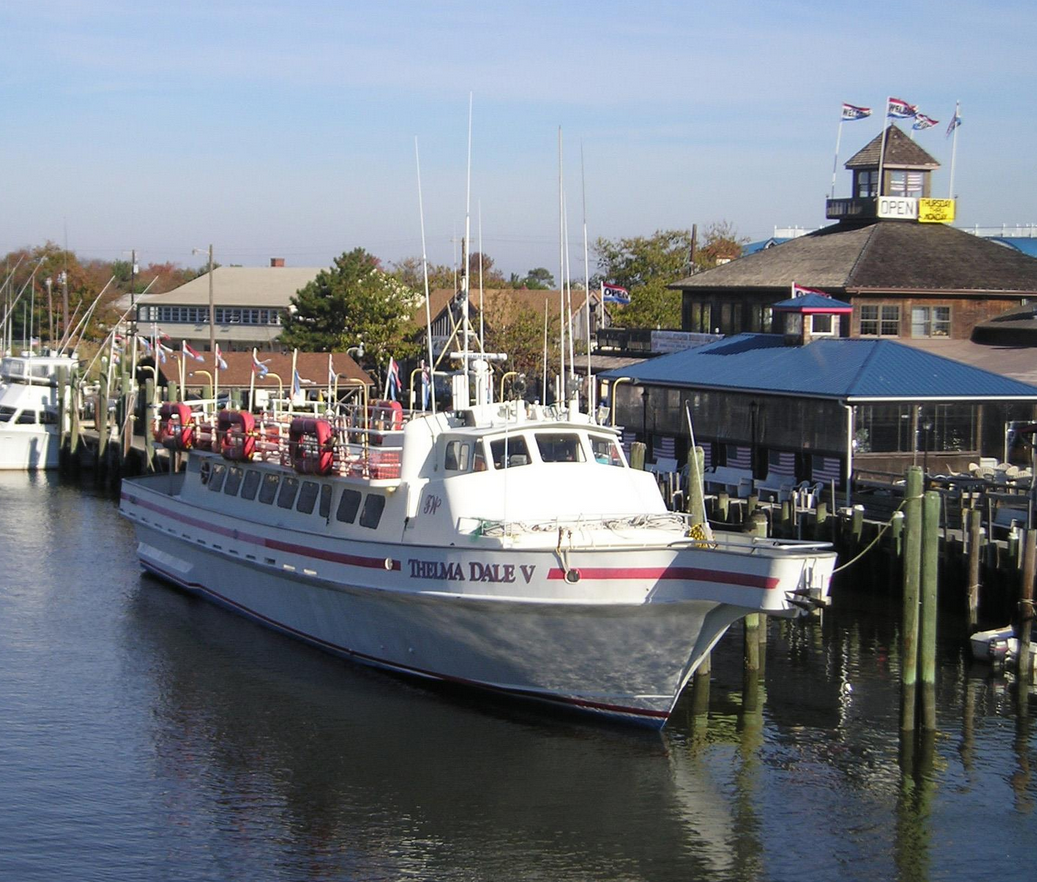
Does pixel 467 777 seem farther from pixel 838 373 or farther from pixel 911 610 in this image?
pixel 838 373

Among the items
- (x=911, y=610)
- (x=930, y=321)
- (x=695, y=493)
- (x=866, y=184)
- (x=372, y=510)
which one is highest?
(x=866, y=184)

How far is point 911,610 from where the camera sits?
→ 2175cm

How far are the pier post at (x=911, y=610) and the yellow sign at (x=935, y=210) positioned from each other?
35.0 metres

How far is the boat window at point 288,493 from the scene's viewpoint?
2909 cm

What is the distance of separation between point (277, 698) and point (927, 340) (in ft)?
104

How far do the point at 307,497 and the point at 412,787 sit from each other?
30.4 feet

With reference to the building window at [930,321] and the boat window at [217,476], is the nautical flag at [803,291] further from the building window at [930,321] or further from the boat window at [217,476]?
the boat window at [217,476]

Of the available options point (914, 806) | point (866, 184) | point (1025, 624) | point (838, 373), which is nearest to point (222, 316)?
point (866, 184)

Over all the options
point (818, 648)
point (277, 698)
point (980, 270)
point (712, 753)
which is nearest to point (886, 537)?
point (818, 648)

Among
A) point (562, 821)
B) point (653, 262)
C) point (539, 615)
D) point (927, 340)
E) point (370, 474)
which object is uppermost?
point (653, 262)

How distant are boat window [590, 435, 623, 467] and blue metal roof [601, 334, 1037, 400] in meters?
14.8

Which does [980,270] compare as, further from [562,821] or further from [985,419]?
[562,821]

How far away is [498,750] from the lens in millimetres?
22031

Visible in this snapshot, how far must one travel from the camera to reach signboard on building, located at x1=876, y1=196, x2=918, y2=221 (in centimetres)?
5391
